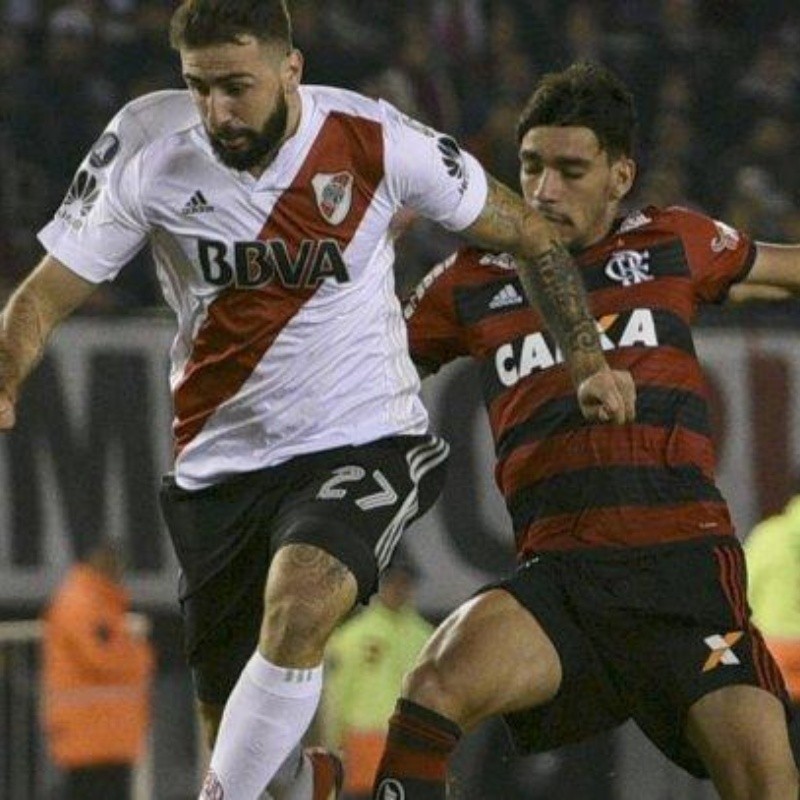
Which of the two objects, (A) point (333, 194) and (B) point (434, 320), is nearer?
(A) point (333, 194)

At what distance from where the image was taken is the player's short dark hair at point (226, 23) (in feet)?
19.3

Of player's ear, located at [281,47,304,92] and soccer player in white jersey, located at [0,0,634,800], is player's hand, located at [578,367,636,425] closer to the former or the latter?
soccer player in white jersey, located at [0,0,634,800]

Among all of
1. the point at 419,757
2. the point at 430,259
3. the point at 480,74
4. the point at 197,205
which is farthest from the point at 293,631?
the point at 480,74

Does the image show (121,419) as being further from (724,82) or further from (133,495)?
(724,82)

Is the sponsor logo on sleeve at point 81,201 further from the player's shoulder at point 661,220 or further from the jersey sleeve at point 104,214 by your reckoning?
the player's shoulder at point 661,220

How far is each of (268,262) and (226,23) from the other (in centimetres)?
54

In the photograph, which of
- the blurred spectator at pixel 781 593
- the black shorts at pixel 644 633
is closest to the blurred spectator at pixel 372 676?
the blurred spectator at pixel 781 593

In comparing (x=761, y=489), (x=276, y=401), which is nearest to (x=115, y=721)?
(x=761, y=489)

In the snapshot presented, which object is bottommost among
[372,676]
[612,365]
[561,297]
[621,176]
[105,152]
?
[372,676]

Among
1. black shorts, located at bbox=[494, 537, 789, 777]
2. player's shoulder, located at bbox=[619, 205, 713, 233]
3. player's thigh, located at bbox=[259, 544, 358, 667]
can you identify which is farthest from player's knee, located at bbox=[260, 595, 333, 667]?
player's shoulder, located at bbox=[619, 205, 713, 233]

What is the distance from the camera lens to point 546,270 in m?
6.33

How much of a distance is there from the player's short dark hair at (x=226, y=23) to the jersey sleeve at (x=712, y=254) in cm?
130

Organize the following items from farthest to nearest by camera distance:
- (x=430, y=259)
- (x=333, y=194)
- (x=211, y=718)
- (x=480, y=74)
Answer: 1. (x=480, y=74)
2. (x=430, y=259)
3. (x=211, y=718)
4. (x=333, y=194)

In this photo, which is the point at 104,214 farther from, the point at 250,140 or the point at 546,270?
the point at 546,270
